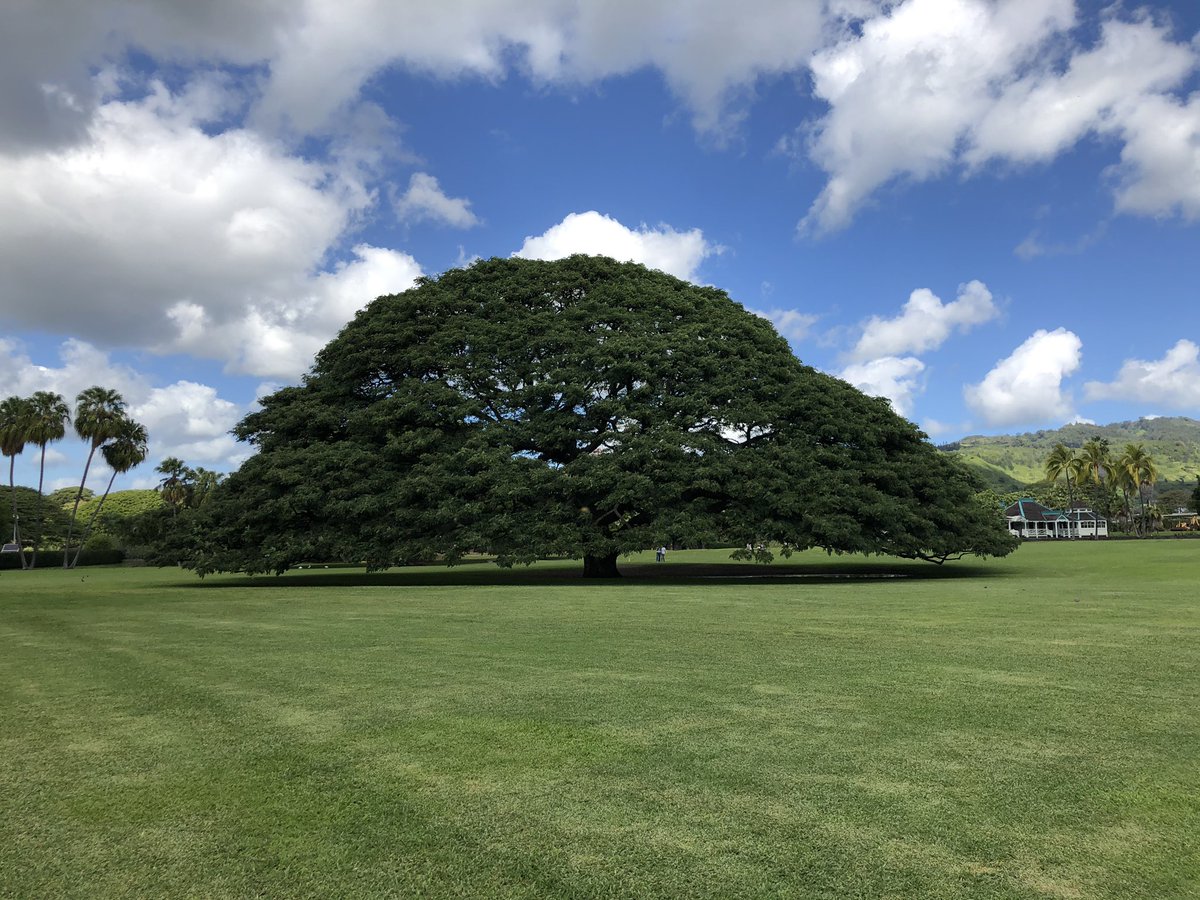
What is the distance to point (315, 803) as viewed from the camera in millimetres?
4406

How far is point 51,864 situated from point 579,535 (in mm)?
22013

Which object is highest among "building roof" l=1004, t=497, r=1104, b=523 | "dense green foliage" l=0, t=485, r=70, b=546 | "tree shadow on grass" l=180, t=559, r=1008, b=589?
"dense green foliage" l=0, t=485, r=70, b=546

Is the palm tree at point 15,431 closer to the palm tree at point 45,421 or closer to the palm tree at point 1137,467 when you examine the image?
the palm tree at point 45,421

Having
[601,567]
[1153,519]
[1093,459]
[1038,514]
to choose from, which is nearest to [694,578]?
[601,567]

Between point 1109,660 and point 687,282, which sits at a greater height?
point 687,282

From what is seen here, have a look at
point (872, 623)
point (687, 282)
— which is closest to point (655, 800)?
point (872, 623)

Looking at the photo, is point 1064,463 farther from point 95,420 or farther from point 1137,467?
point 95,420

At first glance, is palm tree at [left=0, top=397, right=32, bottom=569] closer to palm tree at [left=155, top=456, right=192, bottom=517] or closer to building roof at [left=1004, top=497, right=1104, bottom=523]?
palm tree at [left=155, top=456, right=192, bottom=517]

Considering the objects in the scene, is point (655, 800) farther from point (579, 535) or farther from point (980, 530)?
A: point (980, 530)

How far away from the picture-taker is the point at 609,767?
495 centimetres

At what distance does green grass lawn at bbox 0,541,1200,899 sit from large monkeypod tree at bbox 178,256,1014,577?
14.6m

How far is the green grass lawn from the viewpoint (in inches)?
140

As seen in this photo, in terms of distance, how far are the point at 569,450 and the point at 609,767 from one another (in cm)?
2325

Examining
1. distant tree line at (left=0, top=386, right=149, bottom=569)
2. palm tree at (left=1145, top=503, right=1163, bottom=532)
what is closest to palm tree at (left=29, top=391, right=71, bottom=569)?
distant tree line at (left=0, top=386, right=149, bottom=569)
